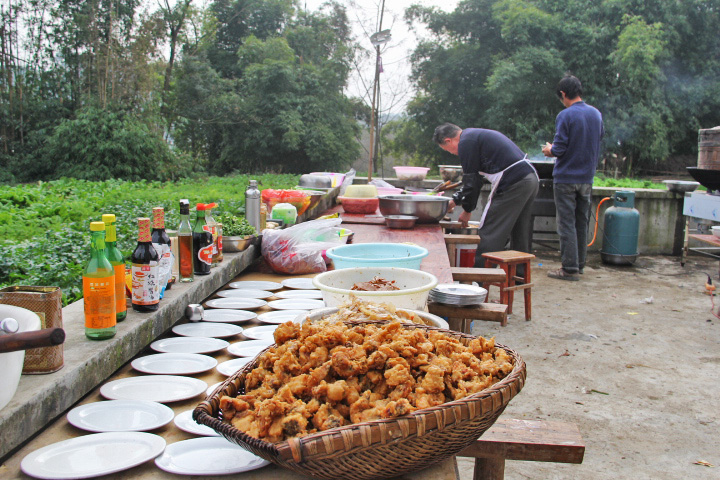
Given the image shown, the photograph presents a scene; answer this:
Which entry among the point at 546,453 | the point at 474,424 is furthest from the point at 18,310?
the point at 546,453

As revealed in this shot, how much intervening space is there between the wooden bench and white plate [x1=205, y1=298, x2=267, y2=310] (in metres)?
1.24

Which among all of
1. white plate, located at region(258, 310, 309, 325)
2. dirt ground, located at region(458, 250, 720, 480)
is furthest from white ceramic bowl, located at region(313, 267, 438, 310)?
dirt ground, located at region(458, 250, 720, 480)

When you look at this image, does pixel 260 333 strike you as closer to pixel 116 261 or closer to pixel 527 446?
pixel 116 261

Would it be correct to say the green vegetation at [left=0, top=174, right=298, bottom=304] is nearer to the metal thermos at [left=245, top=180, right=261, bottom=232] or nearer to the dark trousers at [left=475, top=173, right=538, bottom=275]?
the metal thermos at [left=245, top=180, right=261, bottom=232]

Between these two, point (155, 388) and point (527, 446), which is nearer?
point (155, 388)

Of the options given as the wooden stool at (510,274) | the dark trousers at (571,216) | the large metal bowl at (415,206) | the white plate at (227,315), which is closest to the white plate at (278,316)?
the white plate at (227,315)

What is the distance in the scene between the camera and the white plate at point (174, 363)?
192 centimetres

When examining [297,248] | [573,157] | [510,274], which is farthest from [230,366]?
[573,157]

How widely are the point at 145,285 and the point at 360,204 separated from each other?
380cm

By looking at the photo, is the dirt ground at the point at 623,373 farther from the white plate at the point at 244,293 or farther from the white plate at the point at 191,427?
the white plate at the point at 191,427

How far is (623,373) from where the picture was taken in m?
4.31

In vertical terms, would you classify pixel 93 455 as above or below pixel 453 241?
below

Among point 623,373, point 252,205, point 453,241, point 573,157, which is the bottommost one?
point 623,373

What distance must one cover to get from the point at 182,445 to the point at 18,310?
0.52 meters
